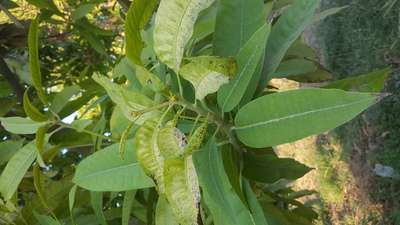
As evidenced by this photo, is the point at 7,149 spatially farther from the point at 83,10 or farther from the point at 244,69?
the point at 244,69

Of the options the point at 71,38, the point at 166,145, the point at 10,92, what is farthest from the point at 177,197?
the point at 71,38

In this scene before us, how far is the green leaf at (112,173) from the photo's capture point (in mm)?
880

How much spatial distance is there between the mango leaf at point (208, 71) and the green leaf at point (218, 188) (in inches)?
5.2

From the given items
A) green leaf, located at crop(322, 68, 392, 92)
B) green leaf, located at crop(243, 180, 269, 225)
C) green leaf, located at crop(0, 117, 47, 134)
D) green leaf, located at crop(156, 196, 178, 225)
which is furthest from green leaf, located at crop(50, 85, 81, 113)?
green leaf, located at crop(322, 68, 392, 92)

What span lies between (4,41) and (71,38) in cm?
47

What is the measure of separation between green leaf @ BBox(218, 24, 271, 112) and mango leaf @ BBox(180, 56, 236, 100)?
0.24 ft

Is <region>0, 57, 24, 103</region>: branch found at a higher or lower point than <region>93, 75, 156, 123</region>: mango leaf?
lower

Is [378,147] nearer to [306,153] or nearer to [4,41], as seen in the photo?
[306,153]

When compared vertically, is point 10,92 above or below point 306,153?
above

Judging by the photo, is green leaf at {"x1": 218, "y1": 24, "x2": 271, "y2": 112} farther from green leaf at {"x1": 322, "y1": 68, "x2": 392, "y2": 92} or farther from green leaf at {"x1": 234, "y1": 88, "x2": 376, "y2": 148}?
green leaf at {"x1": 322, "y1": 68, "x2": 392, "y2": 92}

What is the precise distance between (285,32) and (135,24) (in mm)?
252

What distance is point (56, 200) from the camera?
4.20 ft

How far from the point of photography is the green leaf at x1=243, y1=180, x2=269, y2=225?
0.82 m

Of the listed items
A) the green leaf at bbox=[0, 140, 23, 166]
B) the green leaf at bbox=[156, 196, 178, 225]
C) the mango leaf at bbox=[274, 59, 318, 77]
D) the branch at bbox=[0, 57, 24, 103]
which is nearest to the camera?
the green leaf at bbox=[156, 196, 178, 225]
